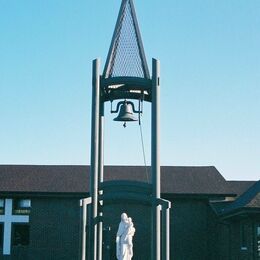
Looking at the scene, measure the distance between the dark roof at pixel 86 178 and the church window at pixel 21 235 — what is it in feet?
6.91

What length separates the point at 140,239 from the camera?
111 feet

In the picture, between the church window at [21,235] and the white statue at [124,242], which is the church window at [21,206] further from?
the white statue at [124,242]

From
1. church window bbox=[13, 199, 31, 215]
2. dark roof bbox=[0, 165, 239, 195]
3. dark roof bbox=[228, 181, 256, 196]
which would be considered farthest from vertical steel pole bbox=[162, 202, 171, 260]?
dark roof bbox=[228, 181, 256, 196]

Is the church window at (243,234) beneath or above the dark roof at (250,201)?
beneath

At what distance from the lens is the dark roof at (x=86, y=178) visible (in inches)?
1362

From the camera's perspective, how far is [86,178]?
119 ft

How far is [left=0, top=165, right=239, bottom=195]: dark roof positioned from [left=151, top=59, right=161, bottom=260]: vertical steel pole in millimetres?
18745

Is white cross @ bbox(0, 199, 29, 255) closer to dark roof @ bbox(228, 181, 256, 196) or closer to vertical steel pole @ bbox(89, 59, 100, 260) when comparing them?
dark roof @ bbox(228, 181, 256, 196)

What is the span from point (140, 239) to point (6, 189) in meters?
8.11

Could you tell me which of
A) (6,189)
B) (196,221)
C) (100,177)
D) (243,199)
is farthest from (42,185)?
(100,177)

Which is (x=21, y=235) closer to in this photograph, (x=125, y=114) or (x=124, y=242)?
(x=124, y=242)

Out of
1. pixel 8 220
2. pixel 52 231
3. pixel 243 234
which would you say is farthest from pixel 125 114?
pixel 8 220

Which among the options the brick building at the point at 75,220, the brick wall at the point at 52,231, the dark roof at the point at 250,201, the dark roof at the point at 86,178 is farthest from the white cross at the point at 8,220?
the dark roof at the point at 250,201

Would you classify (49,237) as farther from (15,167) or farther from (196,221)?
Result: (196,221)
